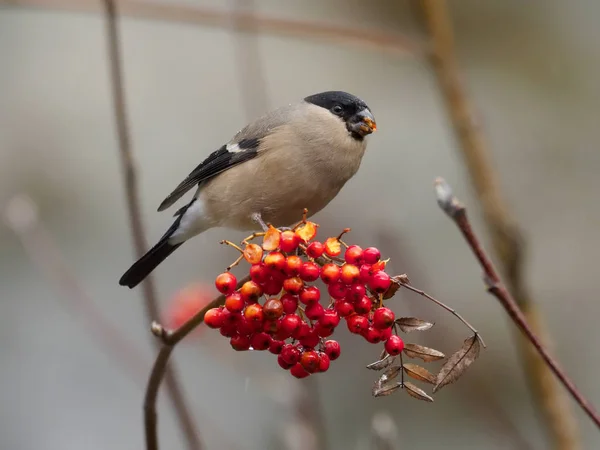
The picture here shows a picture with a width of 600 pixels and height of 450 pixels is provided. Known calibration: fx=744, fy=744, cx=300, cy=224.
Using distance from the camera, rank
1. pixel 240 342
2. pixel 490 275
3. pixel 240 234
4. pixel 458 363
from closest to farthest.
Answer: pixel 490 275 → pixel 458 363 → pixel 240 342 → pixel 240 234

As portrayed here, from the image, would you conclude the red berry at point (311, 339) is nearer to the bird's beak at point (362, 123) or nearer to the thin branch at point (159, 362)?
the thin branch at point (159, 362)

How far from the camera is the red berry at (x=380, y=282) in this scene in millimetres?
1179

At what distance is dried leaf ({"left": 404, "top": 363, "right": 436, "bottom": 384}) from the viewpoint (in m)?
1.13

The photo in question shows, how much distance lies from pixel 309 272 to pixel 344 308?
8 centimetres

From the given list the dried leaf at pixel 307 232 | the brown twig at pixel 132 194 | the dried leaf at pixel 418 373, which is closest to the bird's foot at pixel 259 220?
the brown twig at pixel 132 194

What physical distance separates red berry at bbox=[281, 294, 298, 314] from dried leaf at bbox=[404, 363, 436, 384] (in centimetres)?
21

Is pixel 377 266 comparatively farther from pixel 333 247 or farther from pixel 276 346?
pixel 276 346

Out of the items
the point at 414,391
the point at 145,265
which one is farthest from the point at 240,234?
the point at 414,391

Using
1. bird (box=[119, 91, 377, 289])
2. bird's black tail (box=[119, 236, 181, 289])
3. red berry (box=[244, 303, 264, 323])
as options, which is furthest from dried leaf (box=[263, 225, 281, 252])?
bird (box=[119, 91, 377, 289])

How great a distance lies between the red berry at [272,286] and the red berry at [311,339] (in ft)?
0.29

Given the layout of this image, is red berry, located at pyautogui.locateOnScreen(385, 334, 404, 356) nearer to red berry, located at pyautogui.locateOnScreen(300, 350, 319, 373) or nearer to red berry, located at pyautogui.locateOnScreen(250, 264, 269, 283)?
red berry, located at pyautogui.locateOnScreen(300, 350, 319, 373)

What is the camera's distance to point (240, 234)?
10.8 ft

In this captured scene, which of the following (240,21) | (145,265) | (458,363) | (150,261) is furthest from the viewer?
(240,21)

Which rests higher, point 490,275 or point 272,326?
point 490,275
